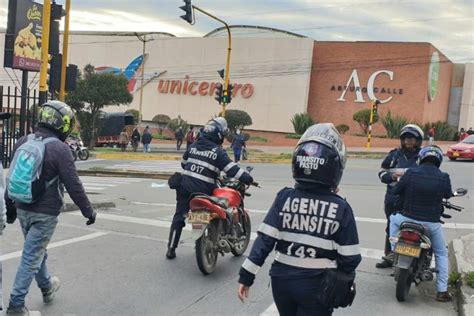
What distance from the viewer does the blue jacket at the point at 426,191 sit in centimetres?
566

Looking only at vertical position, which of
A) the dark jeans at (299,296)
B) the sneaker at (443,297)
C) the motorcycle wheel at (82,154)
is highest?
the dark jeans at (299,296)

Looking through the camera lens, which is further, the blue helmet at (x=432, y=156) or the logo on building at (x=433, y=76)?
the logo on building at (x=433, y=76)

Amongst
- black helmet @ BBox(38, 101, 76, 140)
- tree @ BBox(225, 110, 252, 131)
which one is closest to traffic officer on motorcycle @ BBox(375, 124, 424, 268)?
black helmet @ BBox(38, 101, 76, 140)

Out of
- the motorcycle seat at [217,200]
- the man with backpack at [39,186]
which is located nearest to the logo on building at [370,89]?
the motorcycle seat at [217,200]

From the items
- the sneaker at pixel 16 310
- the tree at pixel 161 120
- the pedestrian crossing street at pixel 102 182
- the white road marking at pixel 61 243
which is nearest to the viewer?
the sneaker at pixel 16 310

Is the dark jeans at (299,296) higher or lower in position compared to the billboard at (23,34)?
lower

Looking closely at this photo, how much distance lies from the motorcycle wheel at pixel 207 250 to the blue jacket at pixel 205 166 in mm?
581

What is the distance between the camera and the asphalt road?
17.6 ft

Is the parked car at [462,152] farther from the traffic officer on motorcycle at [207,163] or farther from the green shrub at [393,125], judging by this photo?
the traffic officer on motorcycle at [207,163]

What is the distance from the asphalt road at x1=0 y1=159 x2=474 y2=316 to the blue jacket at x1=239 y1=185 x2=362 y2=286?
2.03 meters

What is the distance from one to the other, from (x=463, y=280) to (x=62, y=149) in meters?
4.42

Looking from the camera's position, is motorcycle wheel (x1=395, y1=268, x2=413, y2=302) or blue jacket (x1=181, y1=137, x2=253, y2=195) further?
blue jacket (x1=181, y1=137, x2=253, y2=195)

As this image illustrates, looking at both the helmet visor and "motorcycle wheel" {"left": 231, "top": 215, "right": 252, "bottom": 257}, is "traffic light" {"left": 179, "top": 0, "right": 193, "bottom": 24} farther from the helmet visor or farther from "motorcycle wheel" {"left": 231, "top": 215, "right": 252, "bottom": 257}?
the helmet visor

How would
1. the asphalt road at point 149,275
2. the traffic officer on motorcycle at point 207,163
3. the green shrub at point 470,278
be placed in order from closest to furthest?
the asphalt road at point 149,275 → the green shrub at point 470,278 → the traffic officer on motorcycle at point 207,163
